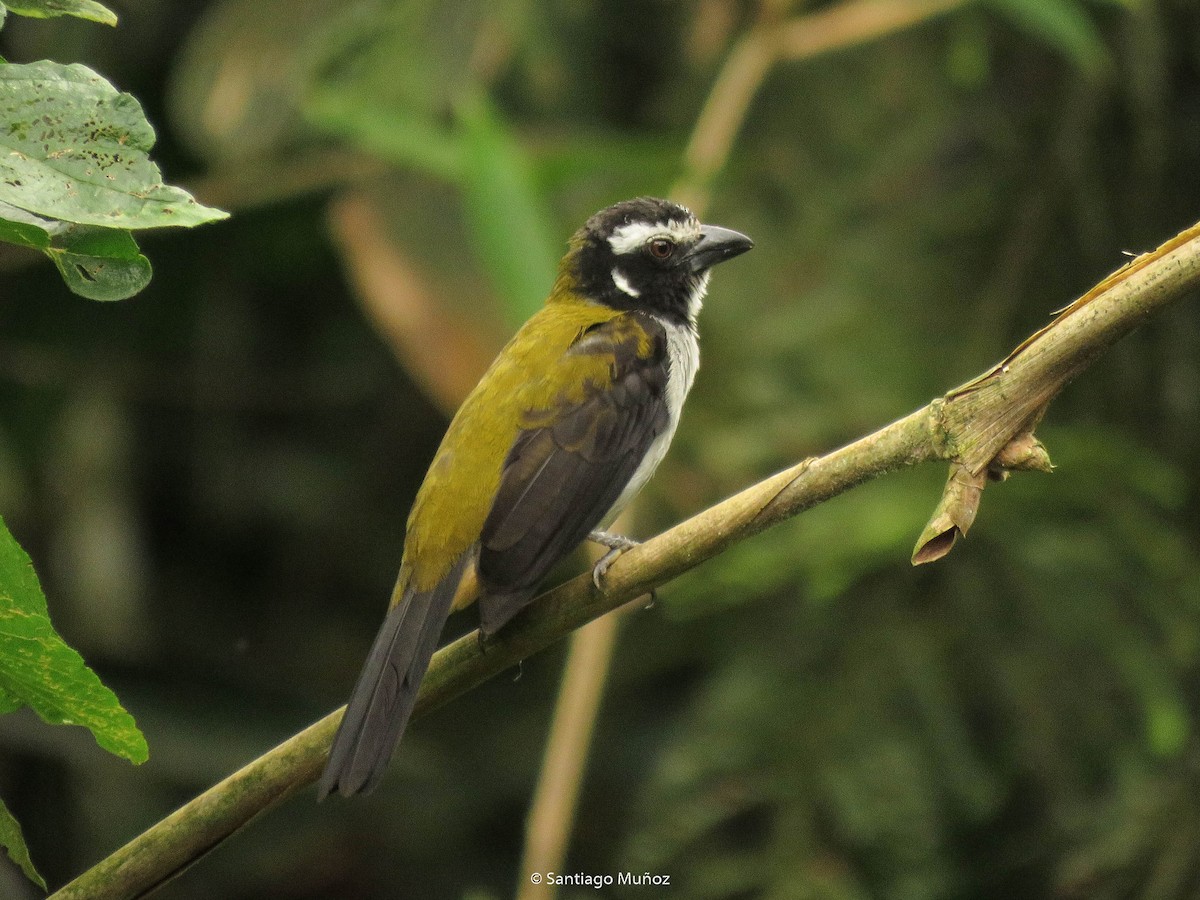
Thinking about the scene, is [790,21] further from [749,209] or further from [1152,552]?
[1152,552]

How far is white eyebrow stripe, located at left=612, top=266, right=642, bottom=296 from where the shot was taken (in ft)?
12.7

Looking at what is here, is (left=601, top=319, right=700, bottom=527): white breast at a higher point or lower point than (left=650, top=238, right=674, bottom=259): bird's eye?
lower

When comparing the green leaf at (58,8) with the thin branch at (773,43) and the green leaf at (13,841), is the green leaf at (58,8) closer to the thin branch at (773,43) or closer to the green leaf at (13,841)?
the green leaf at (13,841)

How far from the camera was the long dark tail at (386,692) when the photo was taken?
2205 mm

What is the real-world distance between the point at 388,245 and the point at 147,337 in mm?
1449

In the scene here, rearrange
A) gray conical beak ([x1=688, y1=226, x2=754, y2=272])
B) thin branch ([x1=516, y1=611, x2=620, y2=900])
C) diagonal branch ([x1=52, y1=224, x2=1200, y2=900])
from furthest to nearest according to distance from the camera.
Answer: gray conical beak ([x1=688, y1=226, x2=754, y2=272]) < thin branch ([x1=516, y1=611, x2=620, y2=900]) < diagonal branch ([x1=52, y1=224, x2=1200, y2=900])

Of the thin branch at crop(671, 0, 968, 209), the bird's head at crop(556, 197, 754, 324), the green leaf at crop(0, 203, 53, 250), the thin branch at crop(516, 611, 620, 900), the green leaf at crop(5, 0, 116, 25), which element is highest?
the thin branch at crop(671, 0, 968, 209)

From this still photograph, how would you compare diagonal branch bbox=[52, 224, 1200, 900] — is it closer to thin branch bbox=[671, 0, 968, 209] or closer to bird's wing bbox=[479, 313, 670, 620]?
bird's wing bbox=[479, 313, 670, 620]

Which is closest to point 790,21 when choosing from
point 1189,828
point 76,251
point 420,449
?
→ point 420,449

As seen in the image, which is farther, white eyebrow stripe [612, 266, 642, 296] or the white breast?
white eyebrow stripe [612, 266, 642, 296]

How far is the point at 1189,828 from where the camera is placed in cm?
428

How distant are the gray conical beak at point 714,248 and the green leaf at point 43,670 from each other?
2.62 m

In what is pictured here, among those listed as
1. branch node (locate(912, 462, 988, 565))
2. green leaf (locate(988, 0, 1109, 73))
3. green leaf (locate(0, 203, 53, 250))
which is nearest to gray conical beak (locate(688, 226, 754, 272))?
green leaf (locate(988, 0, 1109, 73))

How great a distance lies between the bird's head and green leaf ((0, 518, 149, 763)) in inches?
100
